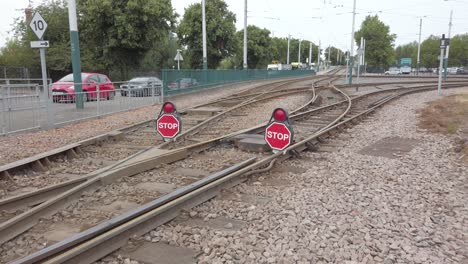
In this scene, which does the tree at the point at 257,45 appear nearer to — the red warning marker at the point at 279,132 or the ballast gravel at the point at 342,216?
the red warning marker at the point at 279,132

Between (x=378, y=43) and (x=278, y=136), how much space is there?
9261 cm

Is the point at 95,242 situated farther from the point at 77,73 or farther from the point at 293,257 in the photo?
the point at 77,73

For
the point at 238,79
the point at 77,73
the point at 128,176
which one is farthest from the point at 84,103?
the point at 238,79

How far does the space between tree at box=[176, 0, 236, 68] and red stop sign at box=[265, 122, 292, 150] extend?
38.2 metres

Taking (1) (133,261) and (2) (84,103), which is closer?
(1) (133,261)

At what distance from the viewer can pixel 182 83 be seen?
2212 cm

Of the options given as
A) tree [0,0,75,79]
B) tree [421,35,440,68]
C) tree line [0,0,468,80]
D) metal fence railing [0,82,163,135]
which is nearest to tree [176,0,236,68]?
tree line [0,0,468,80]

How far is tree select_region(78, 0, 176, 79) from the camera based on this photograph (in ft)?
99.3

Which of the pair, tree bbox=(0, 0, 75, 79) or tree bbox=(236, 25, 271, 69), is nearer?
tree bbox=(0, 0, 75, 79)

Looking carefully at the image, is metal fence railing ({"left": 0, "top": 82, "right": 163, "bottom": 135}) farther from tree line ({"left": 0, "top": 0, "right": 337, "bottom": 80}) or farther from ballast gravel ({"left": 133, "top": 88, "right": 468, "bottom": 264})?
tree line ({"left": 0, "top": 0, "right": 337, "bottom": 80})

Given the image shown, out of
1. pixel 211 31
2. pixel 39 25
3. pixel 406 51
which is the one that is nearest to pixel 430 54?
pixel 406 51

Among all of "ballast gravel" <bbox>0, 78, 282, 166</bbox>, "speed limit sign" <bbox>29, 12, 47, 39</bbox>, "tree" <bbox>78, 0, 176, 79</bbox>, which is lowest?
"ballast gravel" <bbox>0, 78, 282, 166</bbox>

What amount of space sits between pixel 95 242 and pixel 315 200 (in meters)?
2.90

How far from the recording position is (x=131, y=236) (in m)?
4.02
